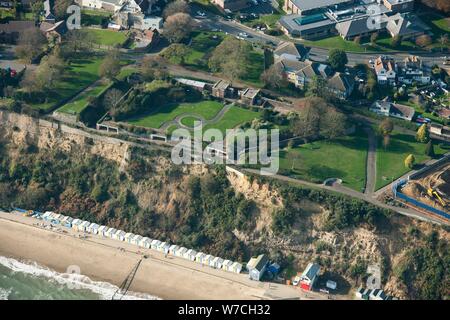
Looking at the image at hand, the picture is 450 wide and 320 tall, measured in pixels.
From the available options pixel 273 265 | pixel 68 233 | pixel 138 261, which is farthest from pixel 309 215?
pixel 68 233

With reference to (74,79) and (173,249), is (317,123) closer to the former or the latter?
(173,249)

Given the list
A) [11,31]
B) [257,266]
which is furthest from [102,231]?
[11,31]

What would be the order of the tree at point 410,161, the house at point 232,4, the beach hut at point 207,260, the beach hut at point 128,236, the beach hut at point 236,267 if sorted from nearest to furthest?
the beach hut at point 236,267 < the beach hut at point 207,260 < the beach hut at point 128,236 < the tree at point 410,161 < the house at point 232,4

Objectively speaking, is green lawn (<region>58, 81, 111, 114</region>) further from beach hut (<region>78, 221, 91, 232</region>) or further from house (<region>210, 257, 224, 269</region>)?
house (<region>210, 257, 224, 269</region>)

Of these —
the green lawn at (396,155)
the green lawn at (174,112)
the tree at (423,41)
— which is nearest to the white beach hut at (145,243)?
the green lawn at (174,112)

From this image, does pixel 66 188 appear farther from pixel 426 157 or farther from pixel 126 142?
pixel 426 157

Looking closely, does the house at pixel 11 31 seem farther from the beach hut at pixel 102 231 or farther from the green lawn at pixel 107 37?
the beach hut at pixel 102 231

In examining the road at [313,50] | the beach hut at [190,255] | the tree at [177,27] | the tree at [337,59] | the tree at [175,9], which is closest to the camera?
the beach hut at [190,255]
